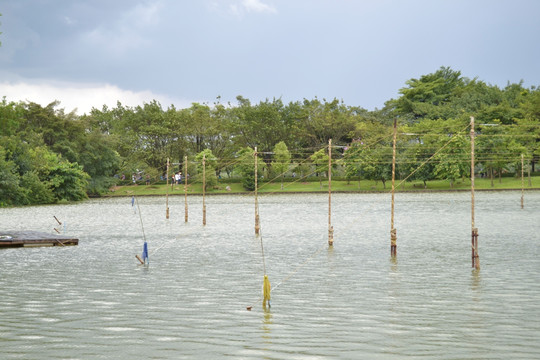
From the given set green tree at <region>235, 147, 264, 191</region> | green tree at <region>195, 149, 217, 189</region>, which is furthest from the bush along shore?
green tree at <region>195, 149, 217, 189</region>

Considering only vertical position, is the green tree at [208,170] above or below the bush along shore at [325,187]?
above

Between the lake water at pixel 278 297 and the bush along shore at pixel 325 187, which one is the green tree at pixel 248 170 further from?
the lake water at pixel 278 297

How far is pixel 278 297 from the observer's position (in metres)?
23.6

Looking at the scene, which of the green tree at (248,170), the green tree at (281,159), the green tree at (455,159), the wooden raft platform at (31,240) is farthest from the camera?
the green tree at (281,159)

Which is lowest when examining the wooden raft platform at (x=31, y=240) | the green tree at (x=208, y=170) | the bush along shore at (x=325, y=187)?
the wooden raft platform at (x=31, y=240)

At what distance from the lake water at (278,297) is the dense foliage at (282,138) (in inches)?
2282

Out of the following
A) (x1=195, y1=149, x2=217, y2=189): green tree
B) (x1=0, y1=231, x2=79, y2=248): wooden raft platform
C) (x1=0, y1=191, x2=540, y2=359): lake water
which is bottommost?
(x1=0, y1=191, x2=540, y2=359): lake water

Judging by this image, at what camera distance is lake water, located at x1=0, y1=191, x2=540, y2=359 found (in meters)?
17.0

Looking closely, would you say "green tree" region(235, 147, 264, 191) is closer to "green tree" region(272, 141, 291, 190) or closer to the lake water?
"green tree" region(272, 141, 291, 190)

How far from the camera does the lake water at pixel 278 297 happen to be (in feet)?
55.6

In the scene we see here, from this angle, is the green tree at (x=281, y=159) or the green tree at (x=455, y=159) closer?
the green tree at (x=455, y=159)

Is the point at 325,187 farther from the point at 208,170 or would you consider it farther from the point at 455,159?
the point at 455,159

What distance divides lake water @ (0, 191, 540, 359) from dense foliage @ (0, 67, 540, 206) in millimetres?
57960

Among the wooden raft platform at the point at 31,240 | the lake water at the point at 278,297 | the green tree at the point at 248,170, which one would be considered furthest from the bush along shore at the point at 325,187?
the wooden raft platform at the point at 31,240
